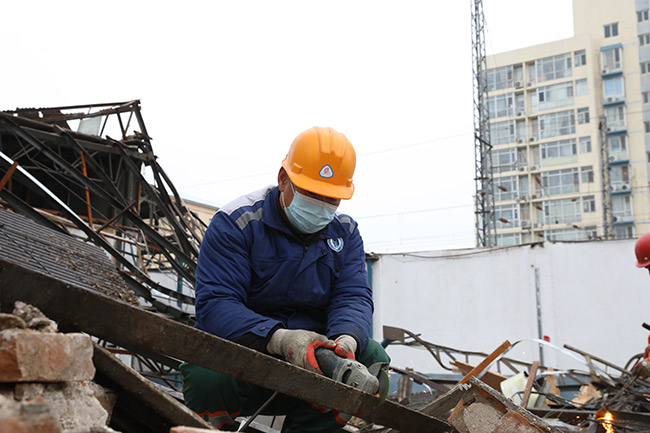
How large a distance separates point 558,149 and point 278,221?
49446mm

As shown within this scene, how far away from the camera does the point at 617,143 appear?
154 feet

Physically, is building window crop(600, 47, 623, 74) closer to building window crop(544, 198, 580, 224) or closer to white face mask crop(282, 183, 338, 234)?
building window crop(544, 198, 580, 224)

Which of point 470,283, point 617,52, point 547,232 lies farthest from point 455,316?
point 617,52

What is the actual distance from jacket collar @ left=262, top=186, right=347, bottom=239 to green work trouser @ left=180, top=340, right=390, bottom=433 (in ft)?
1.98

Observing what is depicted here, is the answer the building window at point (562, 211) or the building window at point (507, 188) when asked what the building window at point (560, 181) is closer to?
the building window at point (562, 211)

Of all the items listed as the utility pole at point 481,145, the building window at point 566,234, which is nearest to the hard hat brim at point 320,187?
the utility pole at point 481,145

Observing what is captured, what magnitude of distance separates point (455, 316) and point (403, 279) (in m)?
1.65

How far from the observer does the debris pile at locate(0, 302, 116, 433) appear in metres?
1.27

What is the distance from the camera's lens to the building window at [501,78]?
5047 cm

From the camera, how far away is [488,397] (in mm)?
2467

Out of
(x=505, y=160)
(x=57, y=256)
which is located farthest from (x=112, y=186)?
(x=505, y=160)

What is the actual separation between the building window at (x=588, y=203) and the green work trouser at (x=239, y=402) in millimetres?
47930

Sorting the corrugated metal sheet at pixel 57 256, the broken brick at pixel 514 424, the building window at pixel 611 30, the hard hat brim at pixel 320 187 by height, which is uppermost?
the building window at pixel 611 30

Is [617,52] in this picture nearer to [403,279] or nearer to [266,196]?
[403,279]
